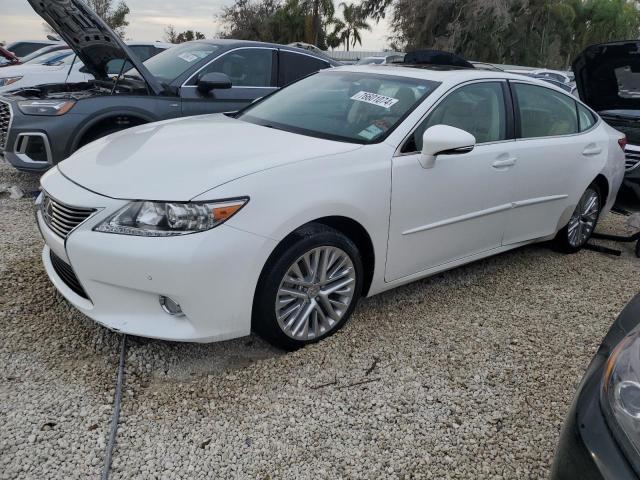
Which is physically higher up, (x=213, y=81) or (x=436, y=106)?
(x=436, y=106)

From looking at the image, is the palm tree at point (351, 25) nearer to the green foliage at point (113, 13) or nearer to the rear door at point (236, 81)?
the green foliage at point (113, 13)

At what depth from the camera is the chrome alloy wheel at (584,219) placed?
15.4 ft

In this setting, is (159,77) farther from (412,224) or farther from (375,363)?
(375,363)

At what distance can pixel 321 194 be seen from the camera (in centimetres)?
274

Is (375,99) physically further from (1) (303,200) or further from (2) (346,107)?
(1) (303,200)

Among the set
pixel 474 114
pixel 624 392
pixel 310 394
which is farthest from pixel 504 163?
pixel 624 392

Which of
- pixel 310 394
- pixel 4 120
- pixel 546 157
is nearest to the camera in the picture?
pixel 310 394

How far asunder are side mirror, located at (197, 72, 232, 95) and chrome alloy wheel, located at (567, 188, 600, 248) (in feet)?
11.5

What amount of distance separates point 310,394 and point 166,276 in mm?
882

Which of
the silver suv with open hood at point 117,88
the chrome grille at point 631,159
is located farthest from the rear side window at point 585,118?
the silver suv with open hood at point 117,88

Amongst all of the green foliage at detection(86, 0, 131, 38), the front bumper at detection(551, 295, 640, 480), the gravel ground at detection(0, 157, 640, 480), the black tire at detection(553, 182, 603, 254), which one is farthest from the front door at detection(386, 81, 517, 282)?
the green foliage at detection(86, 0, 131, 38)

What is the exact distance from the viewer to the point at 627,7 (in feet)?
143

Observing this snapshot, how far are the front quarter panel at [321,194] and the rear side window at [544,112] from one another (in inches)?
58.6

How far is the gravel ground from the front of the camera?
2207mm
